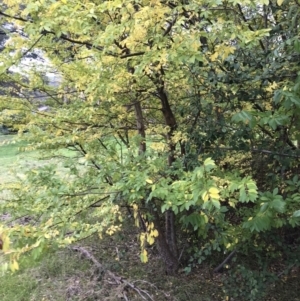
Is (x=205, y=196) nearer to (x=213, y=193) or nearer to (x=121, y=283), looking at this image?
(x=213, y=193)

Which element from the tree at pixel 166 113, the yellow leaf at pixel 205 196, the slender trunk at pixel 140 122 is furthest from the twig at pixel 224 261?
the yellow leaf at pixel 205 196

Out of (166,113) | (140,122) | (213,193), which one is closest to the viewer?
(213,193)

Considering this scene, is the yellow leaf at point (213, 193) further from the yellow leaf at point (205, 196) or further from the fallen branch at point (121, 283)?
the fallen branch at point (121, 283)

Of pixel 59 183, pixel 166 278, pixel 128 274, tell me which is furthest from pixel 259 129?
pixel 128 274

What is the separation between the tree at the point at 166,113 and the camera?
6.38 ft

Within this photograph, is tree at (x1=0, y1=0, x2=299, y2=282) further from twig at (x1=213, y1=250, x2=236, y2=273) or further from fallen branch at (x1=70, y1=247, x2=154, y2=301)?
fallen branch at (x1=70, y1=247, x2=154, y2=301)

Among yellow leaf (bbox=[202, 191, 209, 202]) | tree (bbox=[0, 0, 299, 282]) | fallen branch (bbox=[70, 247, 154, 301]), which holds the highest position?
tree (bbox=[0, 0, 299, 282])

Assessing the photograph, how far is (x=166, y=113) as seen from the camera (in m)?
3.11

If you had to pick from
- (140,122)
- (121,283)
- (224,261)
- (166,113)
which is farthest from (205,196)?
(121,283)

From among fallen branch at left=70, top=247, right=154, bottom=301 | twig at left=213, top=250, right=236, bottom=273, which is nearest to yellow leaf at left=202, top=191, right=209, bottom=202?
twig at left=213, top=250, right=236, bottom=273

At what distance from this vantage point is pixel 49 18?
200 centimetres

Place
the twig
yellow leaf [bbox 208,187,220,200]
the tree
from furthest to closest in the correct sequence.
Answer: the twig < the tree < yellow leaf [bbox 208,187,220,200]

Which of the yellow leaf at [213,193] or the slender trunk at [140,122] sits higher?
the slender trunk at [140,122]

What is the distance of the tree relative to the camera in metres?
1.95
